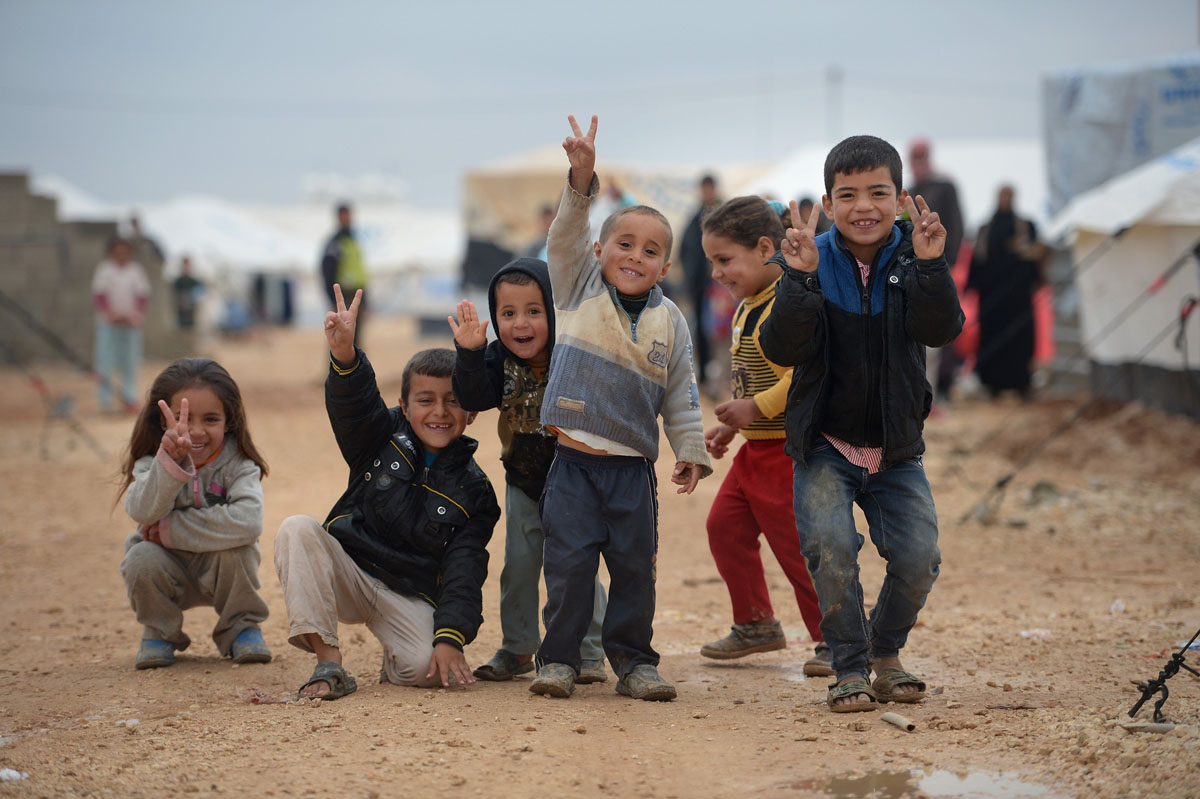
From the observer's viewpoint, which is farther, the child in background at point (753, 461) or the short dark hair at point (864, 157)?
the child in background at point (753, 461)

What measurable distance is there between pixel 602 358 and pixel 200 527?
1711mm

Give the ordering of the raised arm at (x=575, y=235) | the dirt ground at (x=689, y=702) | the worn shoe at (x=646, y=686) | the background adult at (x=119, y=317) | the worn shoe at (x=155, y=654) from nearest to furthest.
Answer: the dirt ground at (x=689, y=702) < the raised arm at (x=575, y=235) < the worn shoe at (x=646, y=686) < the worn shoe at (x=155, y=654) < the background adult at (x=119, y=317)

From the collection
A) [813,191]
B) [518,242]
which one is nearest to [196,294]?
[518,242]

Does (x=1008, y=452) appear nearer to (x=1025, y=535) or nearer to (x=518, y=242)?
(x=1025, y=535)

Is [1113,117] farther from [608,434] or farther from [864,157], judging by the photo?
[608,434]

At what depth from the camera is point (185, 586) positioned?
4.41 meters

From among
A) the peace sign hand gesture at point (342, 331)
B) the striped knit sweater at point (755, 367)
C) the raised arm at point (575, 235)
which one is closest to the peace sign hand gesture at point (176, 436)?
the peace sign hand gesture at point (342, 331)

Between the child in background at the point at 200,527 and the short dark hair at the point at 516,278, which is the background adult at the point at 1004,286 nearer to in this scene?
the short dark hair at the point at 516,278

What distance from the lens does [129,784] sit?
291 cm

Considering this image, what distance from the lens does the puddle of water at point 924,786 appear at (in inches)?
108

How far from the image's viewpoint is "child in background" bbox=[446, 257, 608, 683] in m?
3.85

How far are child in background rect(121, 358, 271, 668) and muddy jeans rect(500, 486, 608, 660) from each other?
1.00 meters

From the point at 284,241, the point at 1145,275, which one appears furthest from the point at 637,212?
the point at 284,241

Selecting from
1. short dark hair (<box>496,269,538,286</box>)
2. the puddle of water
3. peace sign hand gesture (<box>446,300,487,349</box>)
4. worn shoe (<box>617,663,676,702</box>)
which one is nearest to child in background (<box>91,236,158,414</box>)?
short dark hair (<box>496,269,538,286</box>)
